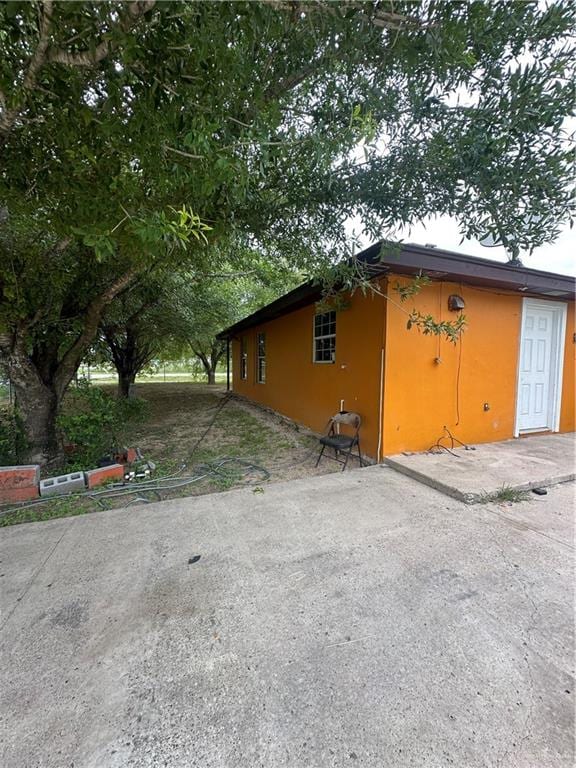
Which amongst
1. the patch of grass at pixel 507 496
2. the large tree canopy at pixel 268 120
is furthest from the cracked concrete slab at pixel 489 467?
the large tree canopy at pixel 268 120

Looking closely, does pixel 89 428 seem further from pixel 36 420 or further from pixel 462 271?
pixel 462 271

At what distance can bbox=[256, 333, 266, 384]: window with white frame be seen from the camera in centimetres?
952

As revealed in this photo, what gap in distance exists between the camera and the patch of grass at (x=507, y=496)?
317 cm

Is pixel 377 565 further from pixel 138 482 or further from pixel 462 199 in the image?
pixel 462 199

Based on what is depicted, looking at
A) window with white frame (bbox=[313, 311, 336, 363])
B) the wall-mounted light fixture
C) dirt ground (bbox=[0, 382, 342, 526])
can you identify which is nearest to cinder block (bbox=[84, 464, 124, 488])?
dirt ground (bbox=[0, 382, 342, 526])

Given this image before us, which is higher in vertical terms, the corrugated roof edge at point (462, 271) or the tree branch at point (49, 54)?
the tree branch at point (49, 54)

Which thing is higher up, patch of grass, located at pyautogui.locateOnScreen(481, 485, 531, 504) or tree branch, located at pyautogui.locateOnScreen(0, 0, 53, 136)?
tree branch, located at pyautogui.locateOnScreen(0, 0, 53, 136)

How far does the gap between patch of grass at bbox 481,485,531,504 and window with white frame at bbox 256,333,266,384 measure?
695 centimetres

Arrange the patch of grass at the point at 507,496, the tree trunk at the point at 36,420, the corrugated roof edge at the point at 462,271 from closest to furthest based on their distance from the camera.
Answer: the patch of grass at the point at 507,496 < the corrugated roof edge at the point at 462,271 < the tree trunk at the point at 36,420

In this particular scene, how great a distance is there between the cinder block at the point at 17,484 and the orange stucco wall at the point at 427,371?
4037 millimetres

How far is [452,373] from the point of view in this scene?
4.76 meters

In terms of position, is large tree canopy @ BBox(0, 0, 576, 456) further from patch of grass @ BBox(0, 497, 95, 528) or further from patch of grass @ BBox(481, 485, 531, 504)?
patch of grass @ BBox(481, 485, 531, 504)

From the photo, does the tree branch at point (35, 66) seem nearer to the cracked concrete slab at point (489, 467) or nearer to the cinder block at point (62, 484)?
the cinder block at point (62, 484)

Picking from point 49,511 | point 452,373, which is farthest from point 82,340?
point 452,373
